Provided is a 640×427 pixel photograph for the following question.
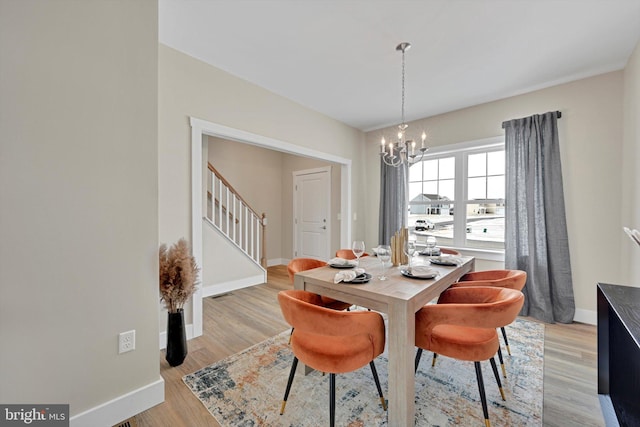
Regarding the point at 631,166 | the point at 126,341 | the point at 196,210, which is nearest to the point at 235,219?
the point at 196,210

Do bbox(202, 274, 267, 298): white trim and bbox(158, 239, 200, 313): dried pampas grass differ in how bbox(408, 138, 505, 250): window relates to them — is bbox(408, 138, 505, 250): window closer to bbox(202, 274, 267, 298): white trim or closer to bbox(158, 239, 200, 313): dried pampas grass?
bbox(202, 274, 267, 298): white trim

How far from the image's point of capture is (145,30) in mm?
1653

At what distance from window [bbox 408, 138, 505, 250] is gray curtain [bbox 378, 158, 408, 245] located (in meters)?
0.23

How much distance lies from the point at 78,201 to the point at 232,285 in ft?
9.29

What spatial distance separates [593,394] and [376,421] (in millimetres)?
1530

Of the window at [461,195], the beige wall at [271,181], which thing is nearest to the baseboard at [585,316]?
the window at [461,195]

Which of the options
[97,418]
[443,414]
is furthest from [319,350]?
[97,418]

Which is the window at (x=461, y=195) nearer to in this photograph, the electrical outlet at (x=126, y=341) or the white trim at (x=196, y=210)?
the white trim at (x=196, y=210)

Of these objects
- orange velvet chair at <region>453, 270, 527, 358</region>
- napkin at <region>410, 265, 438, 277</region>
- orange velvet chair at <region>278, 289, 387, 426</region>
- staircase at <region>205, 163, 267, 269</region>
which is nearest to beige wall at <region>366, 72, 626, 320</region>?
orange velvet chair at <region>453, 270, 527, 358</region>

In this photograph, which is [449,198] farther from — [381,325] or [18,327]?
[18,327]

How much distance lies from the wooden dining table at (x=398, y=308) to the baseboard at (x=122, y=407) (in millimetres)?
1216

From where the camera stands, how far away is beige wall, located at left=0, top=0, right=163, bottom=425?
1.26 m

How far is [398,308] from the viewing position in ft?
4.63

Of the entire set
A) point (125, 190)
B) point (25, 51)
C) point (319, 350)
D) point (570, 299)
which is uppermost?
point (25, 51)
